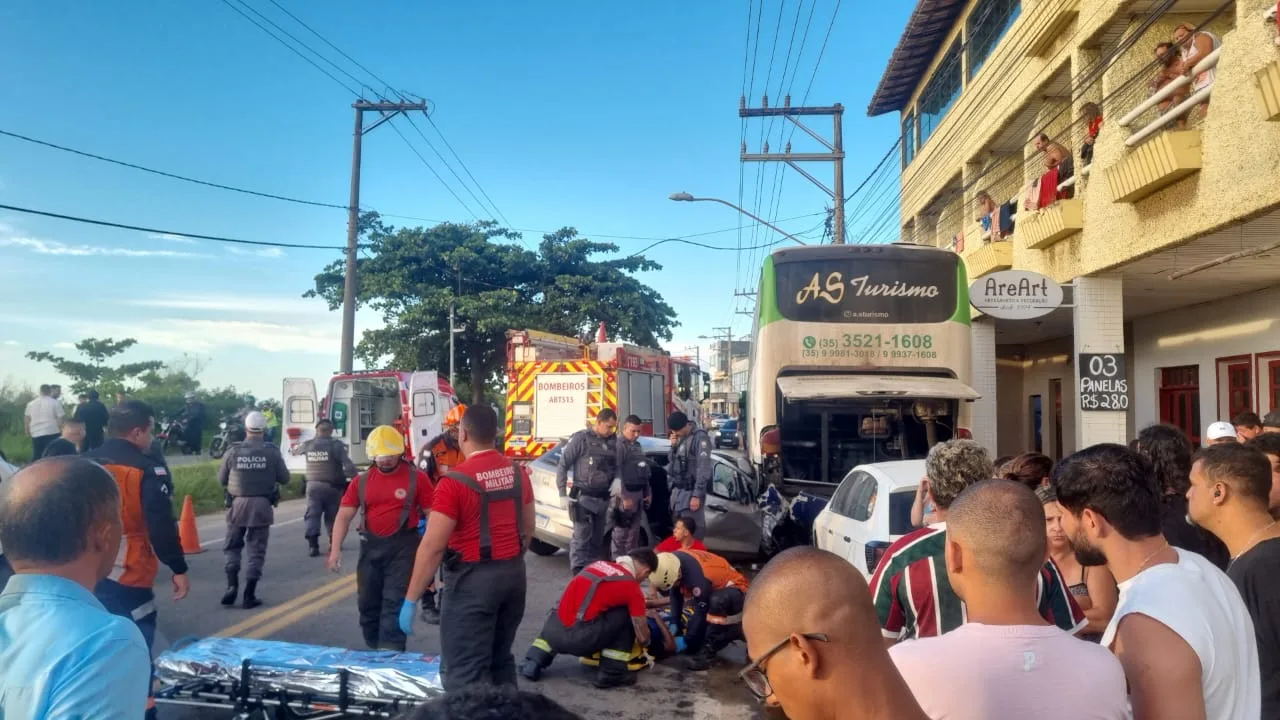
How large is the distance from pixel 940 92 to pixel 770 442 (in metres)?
14.1

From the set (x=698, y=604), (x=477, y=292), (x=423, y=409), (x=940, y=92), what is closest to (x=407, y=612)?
(x=698, y=604)

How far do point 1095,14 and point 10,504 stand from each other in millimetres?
13227

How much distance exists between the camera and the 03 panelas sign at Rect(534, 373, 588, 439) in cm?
1664

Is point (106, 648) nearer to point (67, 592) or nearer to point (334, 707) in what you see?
point (67, 592)

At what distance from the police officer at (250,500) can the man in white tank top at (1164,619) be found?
7279 mm

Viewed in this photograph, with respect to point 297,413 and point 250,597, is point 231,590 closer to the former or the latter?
point 250,597

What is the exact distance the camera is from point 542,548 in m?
10.6

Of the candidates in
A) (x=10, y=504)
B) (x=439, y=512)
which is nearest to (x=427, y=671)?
(x=439, y=512)

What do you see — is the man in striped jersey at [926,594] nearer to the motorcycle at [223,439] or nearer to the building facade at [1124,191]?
the building facade at [1124,191]

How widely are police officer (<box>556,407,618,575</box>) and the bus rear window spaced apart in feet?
10.2

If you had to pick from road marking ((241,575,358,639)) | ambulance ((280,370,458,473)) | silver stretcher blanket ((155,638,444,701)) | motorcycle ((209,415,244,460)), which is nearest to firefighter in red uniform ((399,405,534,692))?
silver stretcher blanket ((155,638,444,701))

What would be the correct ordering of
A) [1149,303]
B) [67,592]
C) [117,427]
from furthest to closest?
[1149,303] → [117,427] → [67,592]

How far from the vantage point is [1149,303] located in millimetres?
13570

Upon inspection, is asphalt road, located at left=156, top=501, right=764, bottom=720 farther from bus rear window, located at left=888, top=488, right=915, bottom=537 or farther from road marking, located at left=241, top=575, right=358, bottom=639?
bus rear window, located at left=888, top=488, right=915, bottom=537
